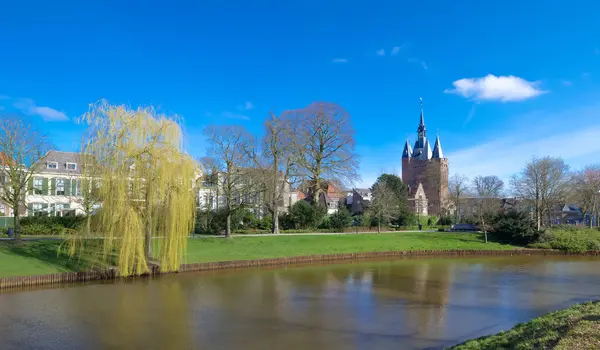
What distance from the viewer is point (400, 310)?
14148mm

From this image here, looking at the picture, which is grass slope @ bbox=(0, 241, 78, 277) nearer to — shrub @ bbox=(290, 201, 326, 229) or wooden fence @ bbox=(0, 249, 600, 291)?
wooden fence @ bbox=(0, 249, 600, 291)

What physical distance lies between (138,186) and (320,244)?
1559cm

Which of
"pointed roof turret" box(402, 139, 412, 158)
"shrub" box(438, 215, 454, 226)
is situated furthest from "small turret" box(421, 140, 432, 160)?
"shrub" box(438, 215, 454, 226)

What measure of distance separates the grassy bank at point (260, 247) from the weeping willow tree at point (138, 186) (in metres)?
1.88

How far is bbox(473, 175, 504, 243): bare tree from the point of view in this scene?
37.7m

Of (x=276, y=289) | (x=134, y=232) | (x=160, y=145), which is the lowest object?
(x=276, y=289)

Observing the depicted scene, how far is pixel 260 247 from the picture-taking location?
27.6 m

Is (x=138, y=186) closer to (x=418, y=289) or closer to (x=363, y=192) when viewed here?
(x=418, y=289)

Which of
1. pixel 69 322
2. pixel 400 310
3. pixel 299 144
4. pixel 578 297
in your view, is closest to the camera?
pixel 69 322

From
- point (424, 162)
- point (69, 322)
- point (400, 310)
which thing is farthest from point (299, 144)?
point (424, 162)

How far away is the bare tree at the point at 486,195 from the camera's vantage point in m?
37.7

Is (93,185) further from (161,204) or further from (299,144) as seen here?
(299,144)

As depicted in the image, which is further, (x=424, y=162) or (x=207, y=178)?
(x=424, y=162)

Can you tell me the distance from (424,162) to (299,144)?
50453 millimetres
